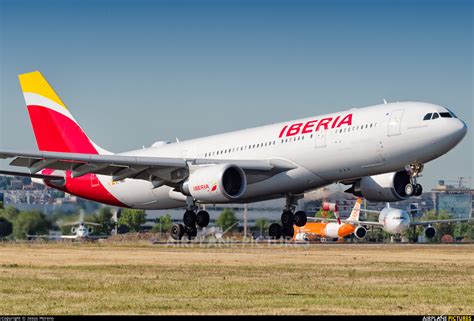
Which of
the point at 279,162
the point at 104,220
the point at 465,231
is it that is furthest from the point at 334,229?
the point at 279,162

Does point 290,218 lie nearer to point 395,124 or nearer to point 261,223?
point 395,124

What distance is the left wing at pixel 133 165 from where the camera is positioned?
138 ft

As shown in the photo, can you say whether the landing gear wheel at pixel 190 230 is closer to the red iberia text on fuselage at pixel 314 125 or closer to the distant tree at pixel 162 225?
the red iberia text on fuselage at pixel 314 125

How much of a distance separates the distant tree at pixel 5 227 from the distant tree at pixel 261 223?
17.0m

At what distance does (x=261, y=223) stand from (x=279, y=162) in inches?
975

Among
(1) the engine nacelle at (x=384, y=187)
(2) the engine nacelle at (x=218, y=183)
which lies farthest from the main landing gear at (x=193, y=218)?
(1) the engine nacelle at (x=384, y=187)

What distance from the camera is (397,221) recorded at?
93.8 metres

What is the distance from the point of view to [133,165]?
43.7 meters

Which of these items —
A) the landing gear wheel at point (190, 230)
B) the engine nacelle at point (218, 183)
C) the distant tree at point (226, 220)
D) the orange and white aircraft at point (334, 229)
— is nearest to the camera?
the engine nacelle at point (218, 183)

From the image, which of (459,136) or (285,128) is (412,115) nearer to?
(459,136)

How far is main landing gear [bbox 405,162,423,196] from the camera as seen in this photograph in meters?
39.3

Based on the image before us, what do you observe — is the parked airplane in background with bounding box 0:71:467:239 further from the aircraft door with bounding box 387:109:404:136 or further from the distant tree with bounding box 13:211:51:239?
the distant tree with bounding box 13:211:51:239

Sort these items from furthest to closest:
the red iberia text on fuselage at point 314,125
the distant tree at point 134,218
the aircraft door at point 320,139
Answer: the distant tree at point 134,218 < the aircraft door at point 320,139 < the red iberia text on fuselage at point 314,125

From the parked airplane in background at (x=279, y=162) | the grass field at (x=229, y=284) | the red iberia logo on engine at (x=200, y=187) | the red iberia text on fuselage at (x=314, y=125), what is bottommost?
the grass field at (x=229, y=284)
